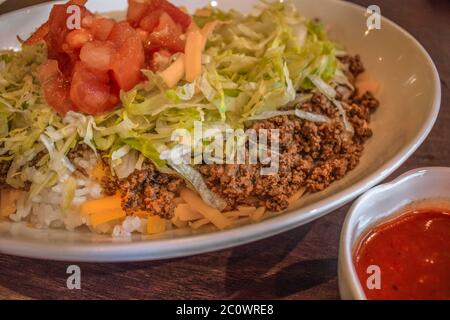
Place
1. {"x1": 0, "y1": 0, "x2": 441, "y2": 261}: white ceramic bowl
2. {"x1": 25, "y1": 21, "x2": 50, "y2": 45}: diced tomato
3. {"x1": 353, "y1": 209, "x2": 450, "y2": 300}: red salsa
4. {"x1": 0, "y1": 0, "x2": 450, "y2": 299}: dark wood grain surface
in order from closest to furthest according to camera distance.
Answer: {"x1": 353, "y1": 209, "x2": 450, "y2": 300}: red salsa, {"x1": 0, "y1": 0, "x2": 441, "y2": 261}: white ceramic bowl, {"x1": 0, "y1": 0, "x2": 450, "y2": 299}: dark wood grain surface, {"x1": 25, "y1": 21, "x2": 50, "y2": 45}: diced tomato

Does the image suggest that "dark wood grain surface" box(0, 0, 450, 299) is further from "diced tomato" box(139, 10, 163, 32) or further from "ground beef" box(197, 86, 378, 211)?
"diced tomato" box(139, 10, 163, 32)

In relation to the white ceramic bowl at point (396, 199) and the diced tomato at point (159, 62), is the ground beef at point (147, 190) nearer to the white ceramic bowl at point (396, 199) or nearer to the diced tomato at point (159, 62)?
the diced tomato at point (159, 62)

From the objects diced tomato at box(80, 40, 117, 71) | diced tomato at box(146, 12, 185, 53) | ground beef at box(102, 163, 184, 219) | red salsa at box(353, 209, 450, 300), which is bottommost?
red salsa at box(353, 209, 450, 300)

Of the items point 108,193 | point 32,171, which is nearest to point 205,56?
point 108,193

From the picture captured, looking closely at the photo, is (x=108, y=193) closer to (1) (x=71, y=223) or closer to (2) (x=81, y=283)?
(1) (x=71, y=223)

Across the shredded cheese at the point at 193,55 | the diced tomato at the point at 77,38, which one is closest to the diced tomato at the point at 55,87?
the diced tomato at the point at 77,38

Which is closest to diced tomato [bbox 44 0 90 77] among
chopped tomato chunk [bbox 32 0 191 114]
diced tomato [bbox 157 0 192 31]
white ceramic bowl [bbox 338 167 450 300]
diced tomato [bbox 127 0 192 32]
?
chopped tomato chunk [bbox 32 0 191 114]

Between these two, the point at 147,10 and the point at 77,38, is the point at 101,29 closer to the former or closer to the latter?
the point at 77,38

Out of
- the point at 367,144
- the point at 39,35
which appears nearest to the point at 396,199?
the point at 367,144
